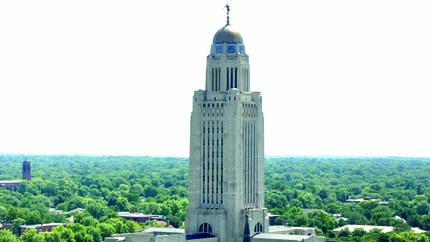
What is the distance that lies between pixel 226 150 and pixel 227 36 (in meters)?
9.30

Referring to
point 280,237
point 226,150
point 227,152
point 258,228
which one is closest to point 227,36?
point 226,150

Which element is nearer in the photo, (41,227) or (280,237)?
(280,237)

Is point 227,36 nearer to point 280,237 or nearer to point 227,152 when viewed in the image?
point 227,152

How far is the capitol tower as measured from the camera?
3487 inches

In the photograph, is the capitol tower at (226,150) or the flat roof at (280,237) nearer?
the flat roof at (280,237)

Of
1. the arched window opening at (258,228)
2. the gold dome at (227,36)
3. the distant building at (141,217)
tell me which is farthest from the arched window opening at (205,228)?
the distant building at (141,217)

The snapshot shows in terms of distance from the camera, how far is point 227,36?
90.1 metres

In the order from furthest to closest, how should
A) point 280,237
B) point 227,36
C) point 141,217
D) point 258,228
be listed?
point 141,217 < point 258,228 < point 227,36 < point 280,237

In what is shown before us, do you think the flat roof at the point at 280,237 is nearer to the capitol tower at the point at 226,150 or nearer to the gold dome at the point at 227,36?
the capitol tower at the point at 226,150

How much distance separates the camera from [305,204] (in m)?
198

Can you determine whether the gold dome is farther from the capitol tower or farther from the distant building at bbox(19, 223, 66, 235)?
the distant building at bbox(19, 223, 66, 235)

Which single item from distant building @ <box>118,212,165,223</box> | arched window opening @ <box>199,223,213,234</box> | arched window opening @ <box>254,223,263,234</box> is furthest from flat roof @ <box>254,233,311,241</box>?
distant building @ <box>118,212,165,223</box>

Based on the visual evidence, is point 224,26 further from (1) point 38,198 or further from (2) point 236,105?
(1) point 38,198

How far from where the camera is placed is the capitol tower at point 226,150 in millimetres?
88562
